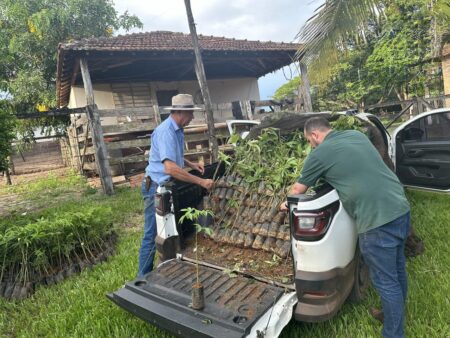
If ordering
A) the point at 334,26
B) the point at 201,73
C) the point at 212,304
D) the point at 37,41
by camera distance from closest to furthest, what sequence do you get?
the point at 212,304, the point at 334,26, the point at 201,73, the point at 37,41

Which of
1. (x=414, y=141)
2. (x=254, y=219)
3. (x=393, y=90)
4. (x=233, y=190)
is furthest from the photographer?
(x=393, y=90)

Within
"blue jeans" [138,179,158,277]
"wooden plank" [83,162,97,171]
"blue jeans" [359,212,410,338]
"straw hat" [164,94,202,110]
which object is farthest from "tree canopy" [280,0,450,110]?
"blue jeans" [359,212,410,338]

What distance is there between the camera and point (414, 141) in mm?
5250

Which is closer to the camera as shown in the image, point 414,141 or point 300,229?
point 300,229

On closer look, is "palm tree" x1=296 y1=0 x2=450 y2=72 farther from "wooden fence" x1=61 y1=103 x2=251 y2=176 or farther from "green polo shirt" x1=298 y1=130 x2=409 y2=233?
"wooden fence" x1=61 y1=103 x2=251 y2=176

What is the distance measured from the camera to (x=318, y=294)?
235cm

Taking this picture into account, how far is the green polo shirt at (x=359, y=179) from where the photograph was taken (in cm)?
241

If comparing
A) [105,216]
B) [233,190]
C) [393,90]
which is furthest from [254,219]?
[393,90]

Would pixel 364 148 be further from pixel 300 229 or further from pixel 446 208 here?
pixel 446 208

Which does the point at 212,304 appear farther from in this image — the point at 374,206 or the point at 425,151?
the point at 425,151

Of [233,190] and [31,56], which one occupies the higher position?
[31,56]

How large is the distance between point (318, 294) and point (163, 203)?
1.64 metres

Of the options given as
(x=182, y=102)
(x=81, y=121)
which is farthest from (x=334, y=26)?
(x=81, y=121)

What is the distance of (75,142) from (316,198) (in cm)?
1261
